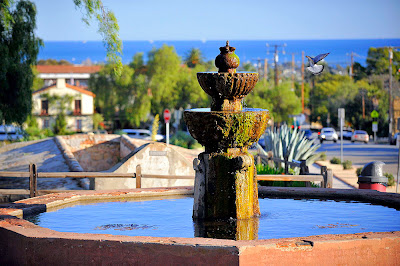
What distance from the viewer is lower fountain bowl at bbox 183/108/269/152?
998 centimetres

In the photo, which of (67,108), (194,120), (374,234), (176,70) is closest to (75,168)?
(194,120)

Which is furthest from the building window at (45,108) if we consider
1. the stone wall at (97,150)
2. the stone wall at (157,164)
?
the stone wall at (157,164)

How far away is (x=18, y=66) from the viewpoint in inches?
913

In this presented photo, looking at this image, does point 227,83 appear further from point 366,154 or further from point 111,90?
point 111,90

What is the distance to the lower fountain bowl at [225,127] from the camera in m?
9.98

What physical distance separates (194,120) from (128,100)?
201 ft

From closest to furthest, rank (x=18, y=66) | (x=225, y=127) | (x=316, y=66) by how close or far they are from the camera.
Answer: (x=225, y=127), (x=316, y=66), (x=18, y=66)

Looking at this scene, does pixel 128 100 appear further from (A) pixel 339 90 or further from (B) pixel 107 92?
(A) pixel 339 90

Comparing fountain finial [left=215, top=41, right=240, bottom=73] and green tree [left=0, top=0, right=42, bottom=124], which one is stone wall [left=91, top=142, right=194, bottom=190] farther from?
fountain finial [left=215, top=41, right=240, bottom=73]

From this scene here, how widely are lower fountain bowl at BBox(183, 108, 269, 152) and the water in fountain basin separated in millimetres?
1249

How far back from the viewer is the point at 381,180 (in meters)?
15.7

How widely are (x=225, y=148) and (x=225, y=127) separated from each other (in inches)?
15.3

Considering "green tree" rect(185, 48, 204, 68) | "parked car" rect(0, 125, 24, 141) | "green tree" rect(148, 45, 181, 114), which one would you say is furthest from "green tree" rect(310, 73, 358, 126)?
"parked car" rect(0, 125, 24, 141)

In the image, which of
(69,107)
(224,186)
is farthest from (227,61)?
(69,107)
